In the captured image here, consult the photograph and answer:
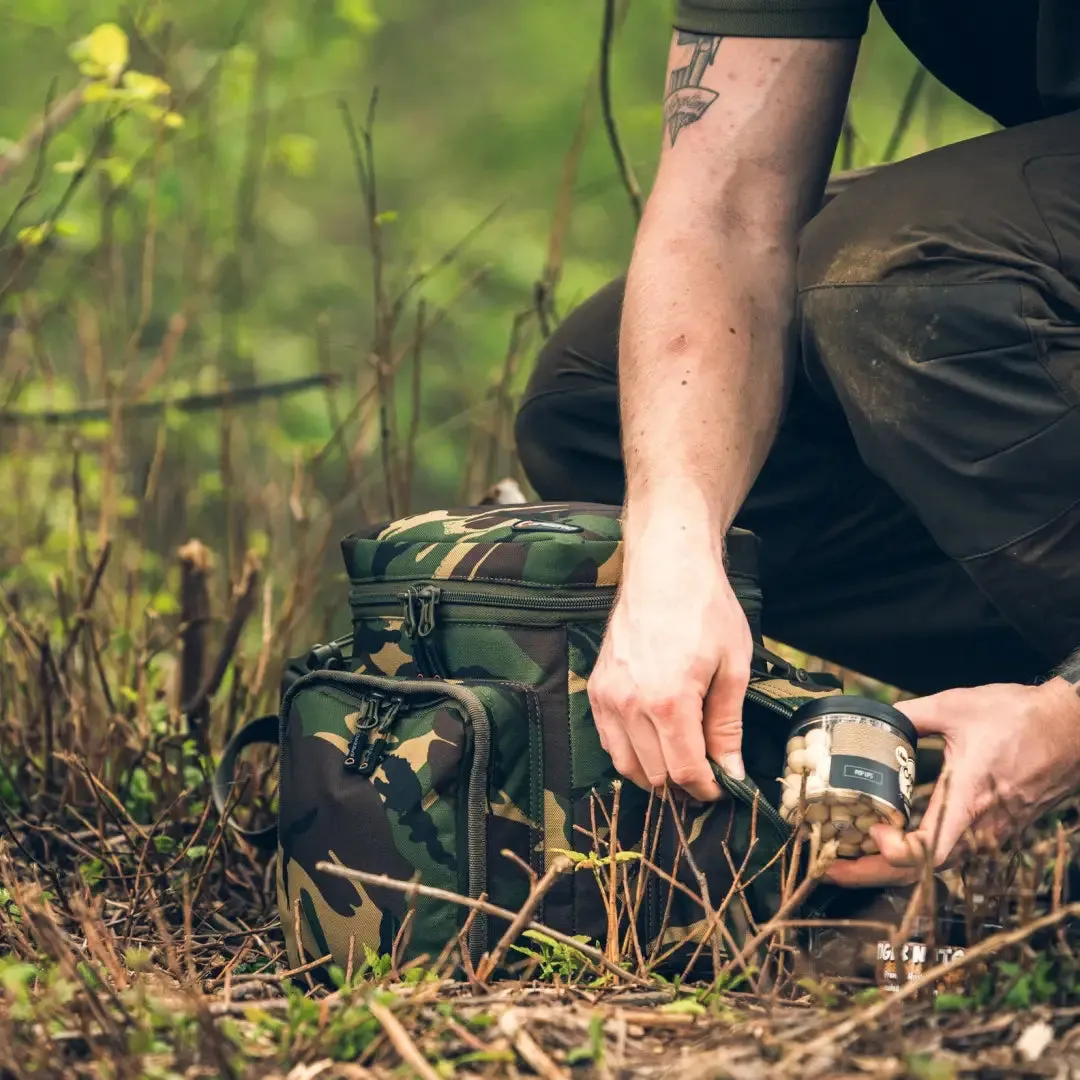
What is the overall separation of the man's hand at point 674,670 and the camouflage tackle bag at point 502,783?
0.20ft

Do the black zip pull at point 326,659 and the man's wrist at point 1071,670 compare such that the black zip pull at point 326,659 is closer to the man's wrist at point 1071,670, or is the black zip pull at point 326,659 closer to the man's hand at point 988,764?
the man's hand at point 988,764

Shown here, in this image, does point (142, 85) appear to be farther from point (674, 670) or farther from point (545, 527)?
point (674, 670)

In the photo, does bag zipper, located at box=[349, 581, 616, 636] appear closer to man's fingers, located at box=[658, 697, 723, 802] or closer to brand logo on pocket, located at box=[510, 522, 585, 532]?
brand logo on pocket, located at box=[510, 522, 585, 532]

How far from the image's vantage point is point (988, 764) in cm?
169

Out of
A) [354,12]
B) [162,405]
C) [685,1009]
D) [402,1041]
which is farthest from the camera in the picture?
[354,12]

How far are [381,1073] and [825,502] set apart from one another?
1470 mm

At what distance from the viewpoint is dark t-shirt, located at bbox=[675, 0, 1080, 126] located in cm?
212

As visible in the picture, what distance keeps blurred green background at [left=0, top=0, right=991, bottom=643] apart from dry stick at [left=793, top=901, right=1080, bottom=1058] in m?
1.89

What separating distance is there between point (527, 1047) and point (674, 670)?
1.68 feet

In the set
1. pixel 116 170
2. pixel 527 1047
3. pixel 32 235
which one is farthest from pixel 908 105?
pixel 527 1047

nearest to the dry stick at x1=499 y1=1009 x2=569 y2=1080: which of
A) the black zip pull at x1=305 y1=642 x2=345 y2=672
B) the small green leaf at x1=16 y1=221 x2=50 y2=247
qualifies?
the black zip pull at x1=305 y1=642 x2=345 y2=672

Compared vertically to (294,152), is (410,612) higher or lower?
lower

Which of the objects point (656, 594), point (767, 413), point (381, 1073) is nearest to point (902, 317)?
point (767, 413)

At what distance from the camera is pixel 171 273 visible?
27.0 ft
